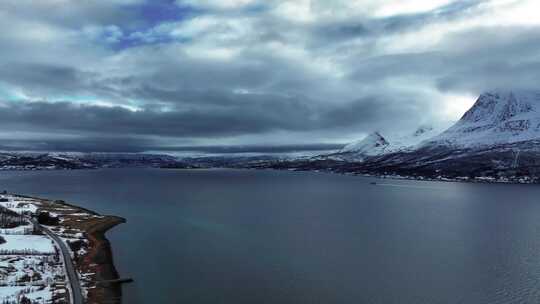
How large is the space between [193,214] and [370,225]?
1677 inches

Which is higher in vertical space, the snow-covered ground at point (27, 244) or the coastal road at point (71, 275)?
the snow-covered ground at point (27, 244)

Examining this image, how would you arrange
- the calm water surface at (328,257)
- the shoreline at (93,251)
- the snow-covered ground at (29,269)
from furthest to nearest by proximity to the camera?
the calm water surface at (328,257) < the shoreline at (93,251) < the snow-covered ground at (29,269)

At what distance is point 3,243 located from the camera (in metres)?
56.0

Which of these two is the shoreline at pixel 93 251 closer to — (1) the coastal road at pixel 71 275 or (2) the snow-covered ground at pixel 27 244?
(1) the coastal road at pixel 71 275

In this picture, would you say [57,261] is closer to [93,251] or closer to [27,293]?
[93,251]

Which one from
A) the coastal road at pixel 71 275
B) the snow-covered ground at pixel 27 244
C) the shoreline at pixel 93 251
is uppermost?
the snow-covered ground at pixel 27 244

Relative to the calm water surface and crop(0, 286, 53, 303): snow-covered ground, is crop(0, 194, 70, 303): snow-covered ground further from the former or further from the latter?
the calm water surface

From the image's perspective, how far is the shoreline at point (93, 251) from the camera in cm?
4120

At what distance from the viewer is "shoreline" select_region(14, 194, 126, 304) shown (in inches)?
1622

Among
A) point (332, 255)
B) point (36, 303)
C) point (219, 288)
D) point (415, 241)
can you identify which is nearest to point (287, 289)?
point (219, 288)

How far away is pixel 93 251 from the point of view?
58250 millimetres

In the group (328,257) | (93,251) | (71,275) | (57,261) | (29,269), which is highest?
(29,269)

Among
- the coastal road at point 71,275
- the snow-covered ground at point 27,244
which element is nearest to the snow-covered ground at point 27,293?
the coastal road at point 71,275

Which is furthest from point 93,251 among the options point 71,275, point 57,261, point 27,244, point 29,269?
point 71,275
